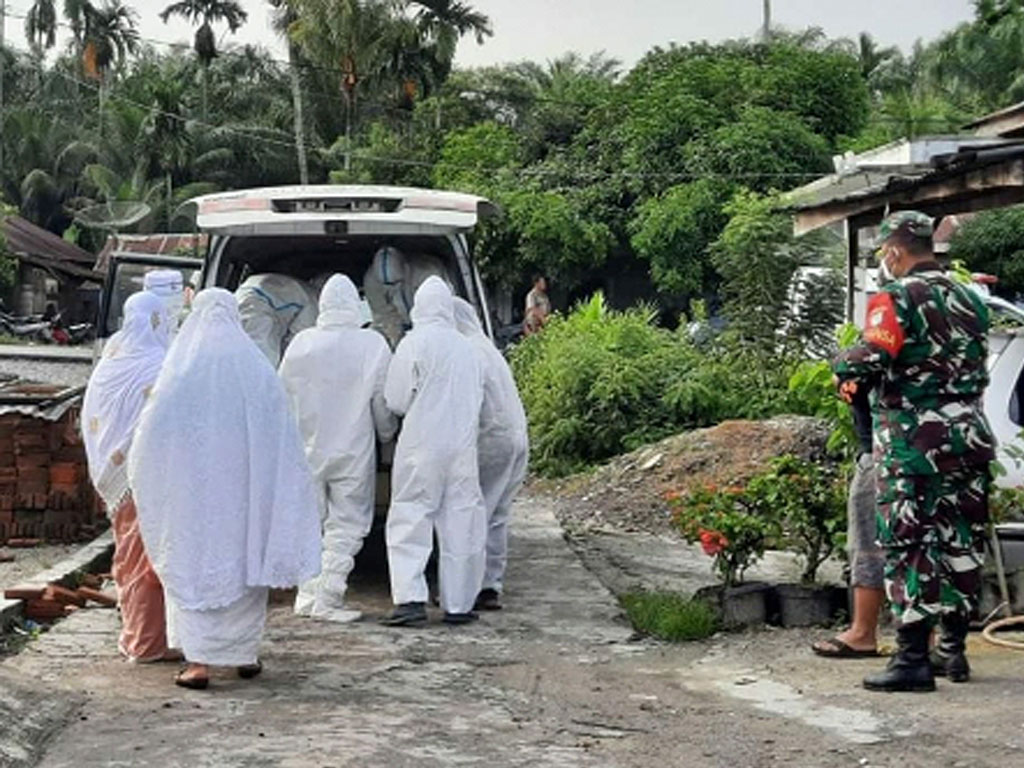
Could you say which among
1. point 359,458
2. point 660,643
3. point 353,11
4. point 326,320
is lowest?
point 660,643

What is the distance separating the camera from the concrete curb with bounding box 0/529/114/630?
28.7 feet

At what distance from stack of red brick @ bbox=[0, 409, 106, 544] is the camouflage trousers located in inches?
241

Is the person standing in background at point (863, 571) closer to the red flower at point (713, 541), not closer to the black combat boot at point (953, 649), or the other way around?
the black combat boot at point (953, 649)

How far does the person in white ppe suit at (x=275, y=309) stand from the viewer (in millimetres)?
10625

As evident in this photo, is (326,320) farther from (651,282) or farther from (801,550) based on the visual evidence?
(651,282)

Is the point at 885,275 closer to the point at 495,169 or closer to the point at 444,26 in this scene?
the point at 495,169

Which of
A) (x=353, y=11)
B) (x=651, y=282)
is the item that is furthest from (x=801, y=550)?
(x=353, y=11)

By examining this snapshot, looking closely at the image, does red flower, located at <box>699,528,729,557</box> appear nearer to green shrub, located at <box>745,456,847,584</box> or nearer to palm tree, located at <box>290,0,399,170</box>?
green shrub, located at <box>745,456,847,584</box>

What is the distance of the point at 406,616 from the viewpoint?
9.06m

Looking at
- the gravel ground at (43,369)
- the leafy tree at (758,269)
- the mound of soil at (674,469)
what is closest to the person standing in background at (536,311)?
the leafy tree at (758,269)

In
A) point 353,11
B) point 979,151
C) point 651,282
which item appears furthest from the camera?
point 353,11

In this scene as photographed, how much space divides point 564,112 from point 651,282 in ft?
13.9

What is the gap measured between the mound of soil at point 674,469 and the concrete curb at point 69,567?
152 inches

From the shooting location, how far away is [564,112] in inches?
1511
